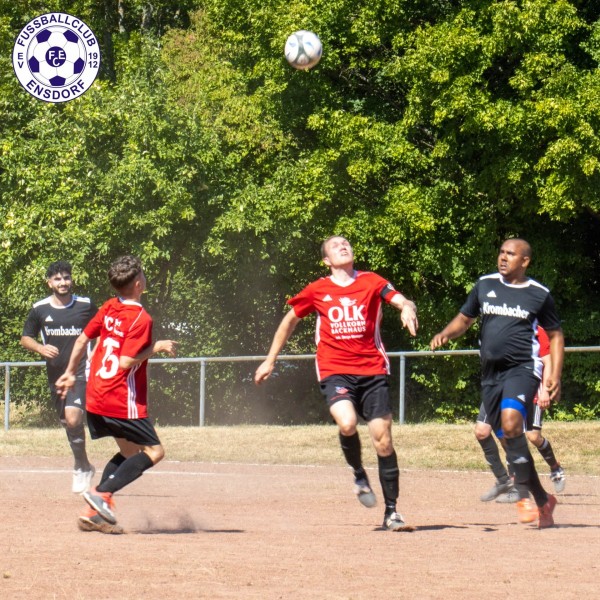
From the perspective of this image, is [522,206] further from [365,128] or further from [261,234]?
[261,234]

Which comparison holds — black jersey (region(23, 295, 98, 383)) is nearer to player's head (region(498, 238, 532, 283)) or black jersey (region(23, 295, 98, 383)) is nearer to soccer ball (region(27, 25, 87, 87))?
player's head (region(498, 238, 532, 283))

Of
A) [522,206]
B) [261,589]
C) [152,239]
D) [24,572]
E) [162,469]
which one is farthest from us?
[152,239]

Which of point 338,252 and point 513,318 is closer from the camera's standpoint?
point 338,252

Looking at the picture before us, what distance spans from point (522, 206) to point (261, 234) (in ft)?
19.3

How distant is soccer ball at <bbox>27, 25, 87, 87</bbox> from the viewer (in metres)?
30.2

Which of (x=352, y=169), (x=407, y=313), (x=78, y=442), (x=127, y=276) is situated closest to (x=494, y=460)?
(x=407, y=313)

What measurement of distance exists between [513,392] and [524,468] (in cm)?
Answer: 55

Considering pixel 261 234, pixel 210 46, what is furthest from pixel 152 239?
pixel 210 46

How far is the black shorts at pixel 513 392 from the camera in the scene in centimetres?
969

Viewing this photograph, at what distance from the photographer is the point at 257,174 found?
32.0m

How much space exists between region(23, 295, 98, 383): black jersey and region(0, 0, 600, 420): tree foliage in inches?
572

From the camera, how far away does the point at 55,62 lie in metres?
30.3

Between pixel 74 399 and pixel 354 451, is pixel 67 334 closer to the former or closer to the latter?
pixel 74 399

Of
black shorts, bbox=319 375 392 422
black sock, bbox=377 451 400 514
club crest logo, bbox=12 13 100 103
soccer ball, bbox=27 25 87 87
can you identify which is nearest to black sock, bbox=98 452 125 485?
black shorts, bbox=319 375 392 422
